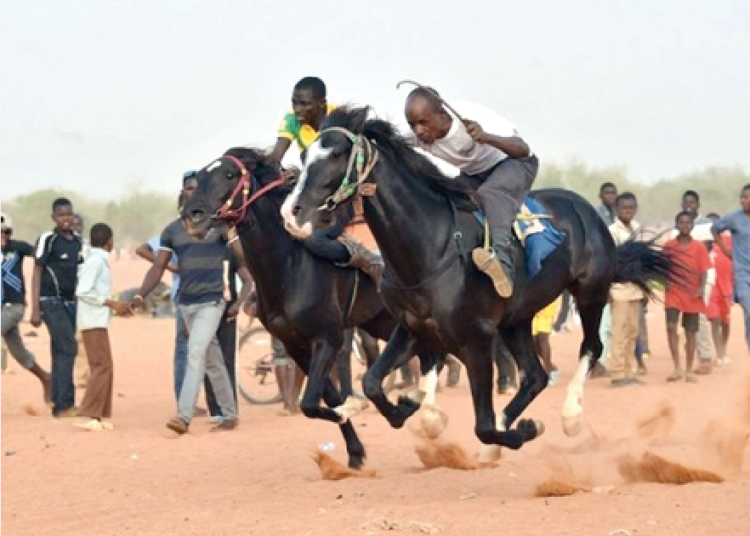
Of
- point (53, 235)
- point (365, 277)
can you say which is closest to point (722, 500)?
point (365, 277)

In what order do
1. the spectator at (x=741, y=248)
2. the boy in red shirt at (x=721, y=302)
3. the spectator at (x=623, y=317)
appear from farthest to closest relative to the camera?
the boy in red shirt at (x=721, y=302)
the spectator at (x=623, y=317)
the spectator at (x=741, y=248)

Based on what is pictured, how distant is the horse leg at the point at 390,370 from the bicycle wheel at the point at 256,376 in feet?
26.2

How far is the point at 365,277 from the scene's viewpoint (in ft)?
44.0

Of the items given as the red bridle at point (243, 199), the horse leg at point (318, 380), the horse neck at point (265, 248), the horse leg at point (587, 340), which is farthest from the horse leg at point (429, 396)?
the red bridle at point (243, 199)

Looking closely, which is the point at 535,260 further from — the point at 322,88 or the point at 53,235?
the point at 53,235

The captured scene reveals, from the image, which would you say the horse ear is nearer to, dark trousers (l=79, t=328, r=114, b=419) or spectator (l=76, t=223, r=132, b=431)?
spectator (l=76, t=223, r=132, b=431)

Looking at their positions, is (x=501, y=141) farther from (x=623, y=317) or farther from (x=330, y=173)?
(x=623, y=317)

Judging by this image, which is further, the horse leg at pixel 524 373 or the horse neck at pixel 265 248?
the horse neck at pixel 265 248

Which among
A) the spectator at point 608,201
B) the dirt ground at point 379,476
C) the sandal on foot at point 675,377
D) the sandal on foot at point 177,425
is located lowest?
the dirt ground at point 379,476

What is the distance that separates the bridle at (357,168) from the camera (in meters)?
10.2

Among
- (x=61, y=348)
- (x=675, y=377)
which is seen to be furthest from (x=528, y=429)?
(x=675, y=377)

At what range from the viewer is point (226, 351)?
17234 mm

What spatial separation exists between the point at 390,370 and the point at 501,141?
1626 millimetres

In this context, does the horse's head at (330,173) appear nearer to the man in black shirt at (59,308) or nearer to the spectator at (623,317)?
the man in black shirt at (59,308)
